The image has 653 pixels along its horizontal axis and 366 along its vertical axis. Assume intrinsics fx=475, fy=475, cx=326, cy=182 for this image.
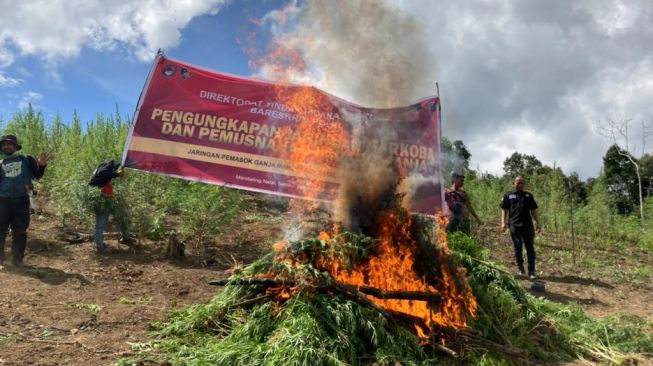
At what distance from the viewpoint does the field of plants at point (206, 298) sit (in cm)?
417

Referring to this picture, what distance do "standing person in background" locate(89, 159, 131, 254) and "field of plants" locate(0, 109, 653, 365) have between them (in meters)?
0.17

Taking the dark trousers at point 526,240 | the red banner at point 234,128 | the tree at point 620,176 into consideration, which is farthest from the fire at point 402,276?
the tree at point 620,176

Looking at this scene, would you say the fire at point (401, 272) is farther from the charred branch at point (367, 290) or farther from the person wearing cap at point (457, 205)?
the person wearing cap at point (457, 205)

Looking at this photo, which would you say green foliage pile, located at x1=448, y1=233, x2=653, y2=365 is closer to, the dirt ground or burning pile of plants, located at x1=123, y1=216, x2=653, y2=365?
burning pile of plants, located at x1=123, y1=216, x2=653, y2=365

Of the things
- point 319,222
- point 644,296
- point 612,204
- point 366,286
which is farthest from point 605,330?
point 612,204

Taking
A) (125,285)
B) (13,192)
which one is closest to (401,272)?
(125,285)

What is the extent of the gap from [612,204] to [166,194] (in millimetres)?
15430

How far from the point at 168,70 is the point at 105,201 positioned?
2.57 metres

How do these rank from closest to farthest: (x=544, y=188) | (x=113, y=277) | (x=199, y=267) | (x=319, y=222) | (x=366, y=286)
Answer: (x=366, y=286)
(x=319, y=222)
(x=113, y=277)
(x=199, y=267)
(x=544, y=188)

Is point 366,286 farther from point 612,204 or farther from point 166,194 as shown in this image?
point 612,204

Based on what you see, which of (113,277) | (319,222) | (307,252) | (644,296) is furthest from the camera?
(644,296)

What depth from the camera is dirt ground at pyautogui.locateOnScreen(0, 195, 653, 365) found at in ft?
14.6

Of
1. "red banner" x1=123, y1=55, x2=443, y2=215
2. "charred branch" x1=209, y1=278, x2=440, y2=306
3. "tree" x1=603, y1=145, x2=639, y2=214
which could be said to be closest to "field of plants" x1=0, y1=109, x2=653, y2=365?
"charred branch" x1=209, y1=278, x2=440, y2=306

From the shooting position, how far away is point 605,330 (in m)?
5.44
